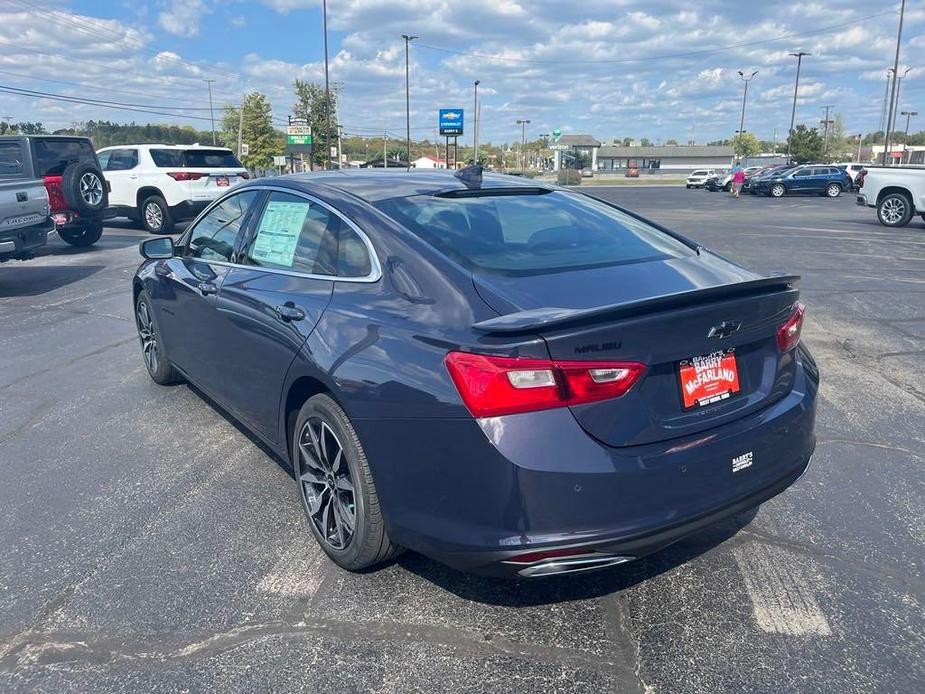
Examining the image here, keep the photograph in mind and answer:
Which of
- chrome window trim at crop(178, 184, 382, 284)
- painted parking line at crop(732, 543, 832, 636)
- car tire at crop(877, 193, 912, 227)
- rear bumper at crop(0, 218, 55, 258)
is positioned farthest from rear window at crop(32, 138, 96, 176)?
car tire at crop(877, 193, 912, 227)

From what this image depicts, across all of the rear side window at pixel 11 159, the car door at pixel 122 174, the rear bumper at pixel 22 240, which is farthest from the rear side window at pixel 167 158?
the rear bumper at pixel 22 240

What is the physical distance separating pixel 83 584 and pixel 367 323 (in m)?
1.64

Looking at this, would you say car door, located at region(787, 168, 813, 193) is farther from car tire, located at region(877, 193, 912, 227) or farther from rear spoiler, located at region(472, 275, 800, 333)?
rear spoiler, located at region(472, 275, 800, 333)

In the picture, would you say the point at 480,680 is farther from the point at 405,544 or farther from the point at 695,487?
the point at 695,487

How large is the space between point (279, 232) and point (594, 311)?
6.65 ft

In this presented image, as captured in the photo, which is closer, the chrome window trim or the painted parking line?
the painted parking line

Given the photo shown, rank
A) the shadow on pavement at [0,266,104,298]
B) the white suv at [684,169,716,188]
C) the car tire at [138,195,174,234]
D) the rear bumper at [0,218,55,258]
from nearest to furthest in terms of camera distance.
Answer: the rear bumper at [0,218,55,258] < the shadow on pavement at [0,266,104,298] < the car tire at [138,195,174,234] < the white suv at [684,169,716,188]

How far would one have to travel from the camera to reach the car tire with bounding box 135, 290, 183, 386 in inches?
211

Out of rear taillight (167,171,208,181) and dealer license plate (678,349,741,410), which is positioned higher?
rear taillight (167,171,208,181)

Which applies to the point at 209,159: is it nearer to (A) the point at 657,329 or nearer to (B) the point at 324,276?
(B) the point at 324,276

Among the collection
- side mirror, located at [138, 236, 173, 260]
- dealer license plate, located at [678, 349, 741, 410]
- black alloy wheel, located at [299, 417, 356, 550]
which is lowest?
black alloy wheel, located at [299, 417, 356, 550]

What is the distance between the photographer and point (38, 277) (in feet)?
36.3

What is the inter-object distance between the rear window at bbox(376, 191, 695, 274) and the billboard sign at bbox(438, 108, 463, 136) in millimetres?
59199

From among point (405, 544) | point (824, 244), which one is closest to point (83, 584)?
point (405, 544)
